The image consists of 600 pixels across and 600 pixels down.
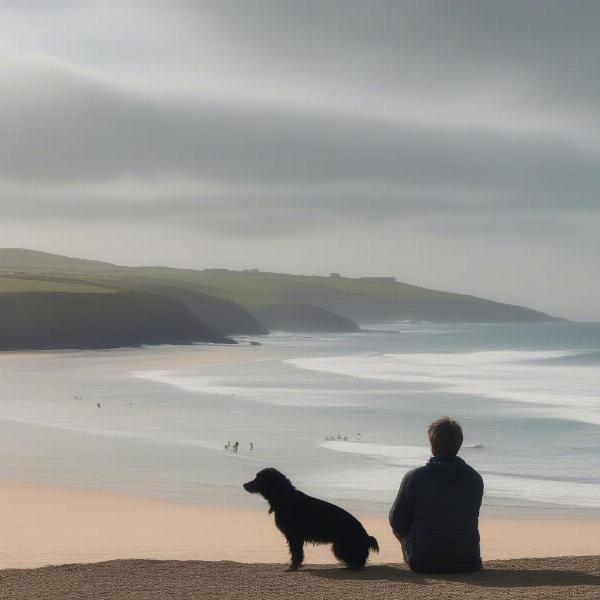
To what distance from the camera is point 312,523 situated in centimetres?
977

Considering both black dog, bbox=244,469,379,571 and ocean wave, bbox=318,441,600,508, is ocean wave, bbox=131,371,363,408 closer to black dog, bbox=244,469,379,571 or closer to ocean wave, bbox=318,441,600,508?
ocean wave, bbox=318,441,600,508

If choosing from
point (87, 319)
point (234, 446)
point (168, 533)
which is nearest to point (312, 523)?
point (168, 533)

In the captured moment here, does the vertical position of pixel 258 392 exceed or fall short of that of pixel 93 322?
it falls short

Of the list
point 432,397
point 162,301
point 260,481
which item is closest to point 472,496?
point 260,481

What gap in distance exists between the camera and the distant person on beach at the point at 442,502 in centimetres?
851

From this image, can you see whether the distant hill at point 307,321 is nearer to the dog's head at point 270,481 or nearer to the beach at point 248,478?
the beach at point 248,478

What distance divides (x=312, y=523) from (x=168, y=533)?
19.9 ft

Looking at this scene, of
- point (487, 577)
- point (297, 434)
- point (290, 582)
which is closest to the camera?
point (487, 577)

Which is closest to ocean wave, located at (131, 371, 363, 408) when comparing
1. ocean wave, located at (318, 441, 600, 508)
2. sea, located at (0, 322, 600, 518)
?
sea, located at (0, 322, 600, 518)

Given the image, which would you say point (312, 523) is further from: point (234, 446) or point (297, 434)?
point (297, 434)

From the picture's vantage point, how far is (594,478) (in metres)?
21.4

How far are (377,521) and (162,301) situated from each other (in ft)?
340

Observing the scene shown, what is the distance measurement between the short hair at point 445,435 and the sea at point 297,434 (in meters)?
9.09

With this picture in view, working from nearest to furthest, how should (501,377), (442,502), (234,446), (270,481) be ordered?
(442,502)
(270,481)
(234,446)
(501,377)
